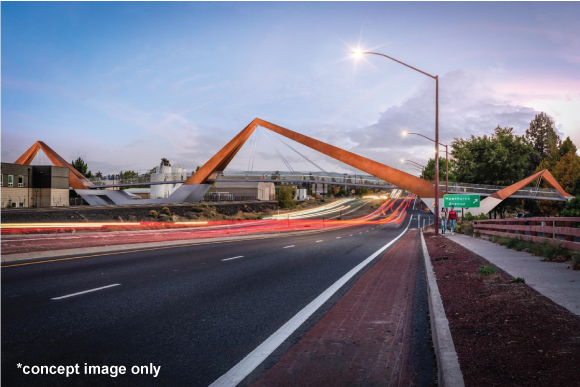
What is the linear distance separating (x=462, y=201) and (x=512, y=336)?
3778 centimetres

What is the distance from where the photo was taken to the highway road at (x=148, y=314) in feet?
15.8

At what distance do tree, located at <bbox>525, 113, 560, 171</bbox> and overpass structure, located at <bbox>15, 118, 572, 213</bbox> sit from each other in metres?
63.0

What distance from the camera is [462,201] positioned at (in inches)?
1594

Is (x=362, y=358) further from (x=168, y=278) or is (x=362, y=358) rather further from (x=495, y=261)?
(x=495, y=261)

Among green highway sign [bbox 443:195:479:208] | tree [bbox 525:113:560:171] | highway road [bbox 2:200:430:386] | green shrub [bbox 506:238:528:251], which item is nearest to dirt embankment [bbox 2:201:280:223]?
highway road [bbox 2:200:430:386]

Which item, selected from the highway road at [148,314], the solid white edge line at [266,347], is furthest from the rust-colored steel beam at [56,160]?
the solid white edge line at [266,347]

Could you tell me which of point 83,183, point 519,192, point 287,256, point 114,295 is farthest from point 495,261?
point 83,183

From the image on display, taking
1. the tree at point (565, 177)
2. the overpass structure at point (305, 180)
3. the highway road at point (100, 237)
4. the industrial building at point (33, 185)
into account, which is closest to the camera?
the highway road at point (100, 237)

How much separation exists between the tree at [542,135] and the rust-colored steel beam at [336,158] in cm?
7839

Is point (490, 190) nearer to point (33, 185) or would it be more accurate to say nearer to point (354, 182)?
point (354, 182)

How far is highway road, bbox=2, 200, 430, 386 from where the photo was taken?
4801mm

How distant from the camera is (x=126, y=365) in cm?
476

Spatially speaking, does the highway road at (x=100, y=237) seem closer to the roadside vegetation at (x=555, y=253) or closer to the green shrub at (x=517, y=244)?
the green shrub at (x=517, y=244)

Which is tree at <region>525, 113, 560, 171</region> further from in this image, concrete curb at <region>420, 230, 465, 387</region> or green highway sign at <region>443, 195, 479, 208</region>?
concrete curb at <region>420, 230, 465, 387</region>
